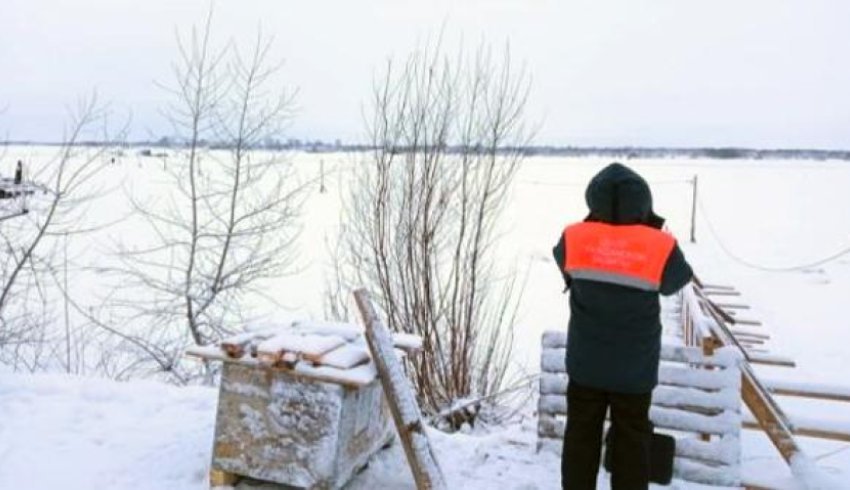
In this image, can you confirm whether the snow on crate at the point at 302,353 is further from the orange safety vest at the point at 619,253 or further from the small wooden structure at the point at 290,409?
the orange safety vest at the point at 619,253

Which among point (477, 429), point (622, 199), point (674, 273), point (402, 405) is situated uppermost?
point (622, 199)

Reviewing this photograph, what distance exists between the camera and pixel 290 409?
11.6 ft

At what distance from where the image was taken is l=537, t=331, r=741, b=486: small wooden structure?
155 inches

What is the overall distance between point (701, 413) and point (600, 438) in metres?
1.09

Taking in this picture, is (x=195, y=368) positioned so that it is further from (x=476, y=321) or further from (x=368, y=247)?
(x=476, y=321)

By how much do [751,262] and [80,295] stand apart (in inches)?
553

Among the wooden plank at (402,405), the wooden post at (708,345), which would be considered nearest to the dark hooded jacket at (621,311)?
the wooden plank at (402,405)

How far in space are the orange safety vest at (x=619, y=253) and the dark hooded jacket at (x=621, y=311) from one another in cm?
3

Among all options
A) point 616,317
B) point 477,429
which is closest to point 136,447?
point 616,317

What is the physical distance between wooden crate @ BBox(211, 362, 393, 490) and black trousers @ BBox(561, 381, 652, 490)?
1.04 m

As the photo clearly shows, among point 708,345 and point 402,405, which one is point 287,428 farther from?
point 708,345

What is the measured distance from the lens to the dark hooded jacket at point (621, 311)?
3129mm

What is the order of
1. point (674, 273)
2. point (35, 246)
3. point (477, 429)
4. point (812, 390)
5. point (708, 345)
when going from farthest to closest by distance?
point (35, 246)
point (477, 429)
point (812, 390)
point (708, 345)
point (674, 273)

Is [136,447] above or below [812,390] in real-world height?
below
